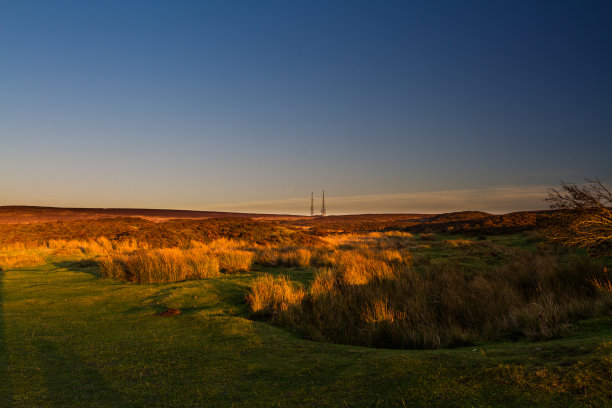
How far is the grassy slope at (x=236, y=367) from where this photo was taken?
331cm

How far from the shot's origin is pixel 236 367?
4.41 metres

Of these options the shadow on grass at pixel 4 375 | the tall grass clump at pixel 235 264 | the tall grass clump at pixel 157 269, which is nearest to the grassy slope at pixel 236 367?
the shadow on grass at pixel 4 375

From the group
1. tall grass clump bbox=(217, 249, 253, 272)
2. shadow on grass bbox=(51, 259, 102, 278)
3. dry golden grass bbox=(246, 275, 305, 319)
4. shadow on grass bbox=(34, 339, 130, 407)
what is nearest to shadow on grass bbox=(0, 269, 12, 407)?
shadow on grass bbox=(34, 339, 130, 407)

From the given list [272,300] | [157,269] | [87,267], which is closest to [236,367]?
[272,300]

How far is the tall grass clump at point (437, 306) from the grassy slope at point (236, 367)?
3.07 ft

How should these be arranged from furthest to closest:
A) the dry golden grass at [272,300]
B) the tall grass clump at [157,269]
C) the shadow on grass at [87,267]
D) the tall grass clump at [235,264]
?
the tall grass clump at [235,264]
the shadow on grass at [87,267]
the tall grass clump at [157,269]
the dry golden grass at [272,300]

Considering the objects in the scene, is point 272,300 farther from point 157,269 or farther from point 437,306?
point 157,269

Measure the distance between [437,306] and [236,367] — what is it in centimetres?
573

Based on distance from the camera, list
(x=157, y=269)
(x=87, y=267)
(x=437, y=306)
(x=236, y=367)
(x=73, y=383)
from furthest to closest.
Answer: (x=87, y=267) → (x=157, y=269) → (x=437, y=306) → (x=236, y=367) → (x=73, y=383)

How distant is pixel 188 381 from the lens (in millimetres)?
4035

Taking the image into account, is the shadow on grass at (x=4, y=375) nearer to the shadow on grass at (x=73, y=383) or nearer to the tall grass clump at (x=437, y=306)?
the shadow on grass at (x=73, y=383)

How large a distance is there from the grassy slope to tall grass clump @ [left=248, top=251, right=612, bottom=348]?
3.07ft

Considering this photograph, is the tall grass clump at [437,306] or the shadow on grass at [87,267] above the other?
the tall grass clump at [437,306]

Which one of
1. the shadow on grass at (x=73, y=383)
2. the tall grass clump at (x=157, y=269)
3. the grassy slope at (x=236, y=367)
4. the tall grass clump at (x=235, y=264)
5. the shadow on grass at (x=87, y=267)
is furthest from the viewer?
the tall grass clump at (x=235, y=264)
